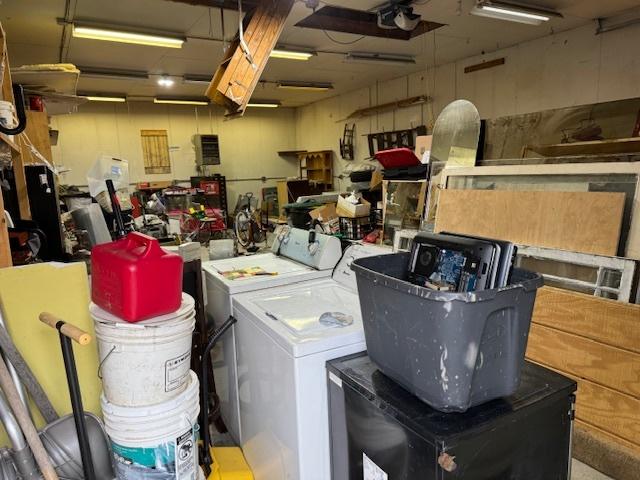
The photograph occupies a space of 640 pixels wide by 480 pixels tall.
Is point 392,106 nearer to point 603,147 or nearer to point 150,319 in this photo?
point 603,147

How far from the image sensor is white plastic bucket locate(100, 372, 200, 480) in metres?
1.38

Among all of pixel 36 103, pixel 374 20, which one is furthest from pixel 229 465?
pixel 374 20

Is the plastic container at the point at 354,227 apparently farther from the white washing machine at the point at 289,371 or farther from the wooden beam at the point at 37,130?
the wooden beam at the point at 37,130

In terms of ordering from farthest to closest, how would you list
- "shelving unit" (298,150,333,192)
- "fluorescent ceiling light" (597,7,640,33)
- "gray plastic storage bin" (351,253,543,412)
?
1. "shelving unit" (298,150,333,192)
2. "fluorescent ceiling light" (597,7,640,33)
3. "gray plastic storage bin" (351,253,543,412)

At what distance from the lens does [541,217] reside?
86.6 inches

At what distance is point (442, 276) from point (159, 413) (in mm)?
1054

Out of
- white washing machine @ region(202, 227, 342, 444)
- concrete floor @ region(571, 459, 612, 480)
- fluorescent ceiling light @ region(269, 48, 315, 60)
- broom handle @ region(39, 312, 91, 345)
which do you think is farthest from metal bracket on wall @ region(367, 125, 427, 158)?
broom handle @ region(39, 312, 91, 345)

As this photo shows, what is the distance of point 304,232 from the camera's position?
270cm

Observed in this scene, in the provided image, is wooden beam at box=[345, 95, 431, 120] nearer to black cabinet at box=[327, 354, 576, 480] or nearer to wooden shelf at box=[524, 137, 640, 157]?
wooden shelf at box=[524, 137, 640, 157]

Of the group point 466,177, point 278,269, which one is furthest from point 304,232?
point 466,177

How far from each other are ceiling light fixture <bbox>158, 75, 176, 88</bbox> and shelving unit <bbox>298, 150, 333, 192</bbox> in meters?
3.73

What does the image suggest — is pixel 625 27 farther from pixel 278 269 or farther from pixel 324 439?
pixel 324 439

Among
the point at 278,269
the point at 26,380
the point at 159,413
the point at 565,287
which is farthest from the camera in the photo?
the point at 278,269

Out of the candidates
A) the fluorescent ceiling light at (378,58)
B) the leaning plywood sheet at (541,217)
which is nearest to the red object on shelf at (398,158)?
the leaning plywood sheet at (541,217)
